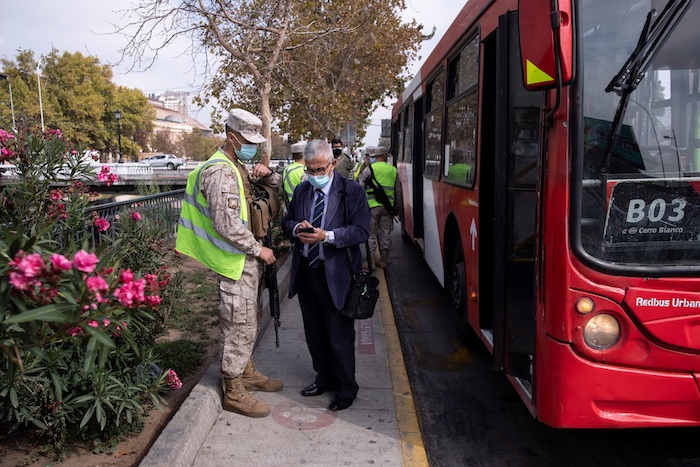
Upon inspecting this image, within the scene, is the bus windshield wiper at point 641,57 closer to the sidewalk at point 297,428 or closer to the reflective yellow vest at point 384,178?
the sidewalk at point 297,428

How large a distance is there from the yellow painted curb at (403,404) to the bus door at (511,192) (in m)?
0.78

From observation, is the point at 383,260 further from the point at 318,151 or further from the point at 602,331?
the point at 602,331

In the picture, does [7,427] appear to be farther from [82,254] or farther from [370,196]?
[370,196]

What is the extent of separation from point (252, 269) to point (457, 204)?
88.5 inches

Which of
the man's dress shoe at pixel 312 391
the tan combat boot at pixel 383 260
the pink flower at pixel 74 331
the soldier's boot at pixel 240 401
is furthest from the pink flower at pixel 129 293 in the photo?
the tan combat boot at pixel 383 260

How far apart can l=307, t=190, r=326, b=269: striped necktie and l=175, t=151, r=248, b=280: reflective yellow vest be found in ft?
1.81

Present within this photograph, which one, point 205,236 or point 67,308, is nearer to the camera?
point 67,308

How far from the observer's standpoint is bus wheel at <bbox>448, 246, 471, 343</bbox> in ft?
17.6

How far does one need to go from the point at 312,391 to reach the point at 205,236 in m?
1.54

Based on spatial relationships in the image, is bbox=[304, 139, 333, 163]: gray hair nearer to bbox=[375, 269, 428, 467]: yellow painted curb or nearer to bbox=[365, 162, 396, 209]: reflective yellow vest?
bbox=[375, 269, 428, 467]: yellow painted curb

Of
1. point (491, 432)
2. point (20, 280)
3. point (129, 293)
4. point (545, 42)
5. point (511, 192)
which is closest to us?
point (20, 280)

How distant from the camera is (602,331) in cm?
291

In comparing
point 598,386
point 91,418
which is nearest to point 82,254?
point 91,418

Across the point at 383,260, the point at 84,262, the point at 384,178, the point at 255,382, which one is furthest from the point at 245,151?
the point at 383,260
